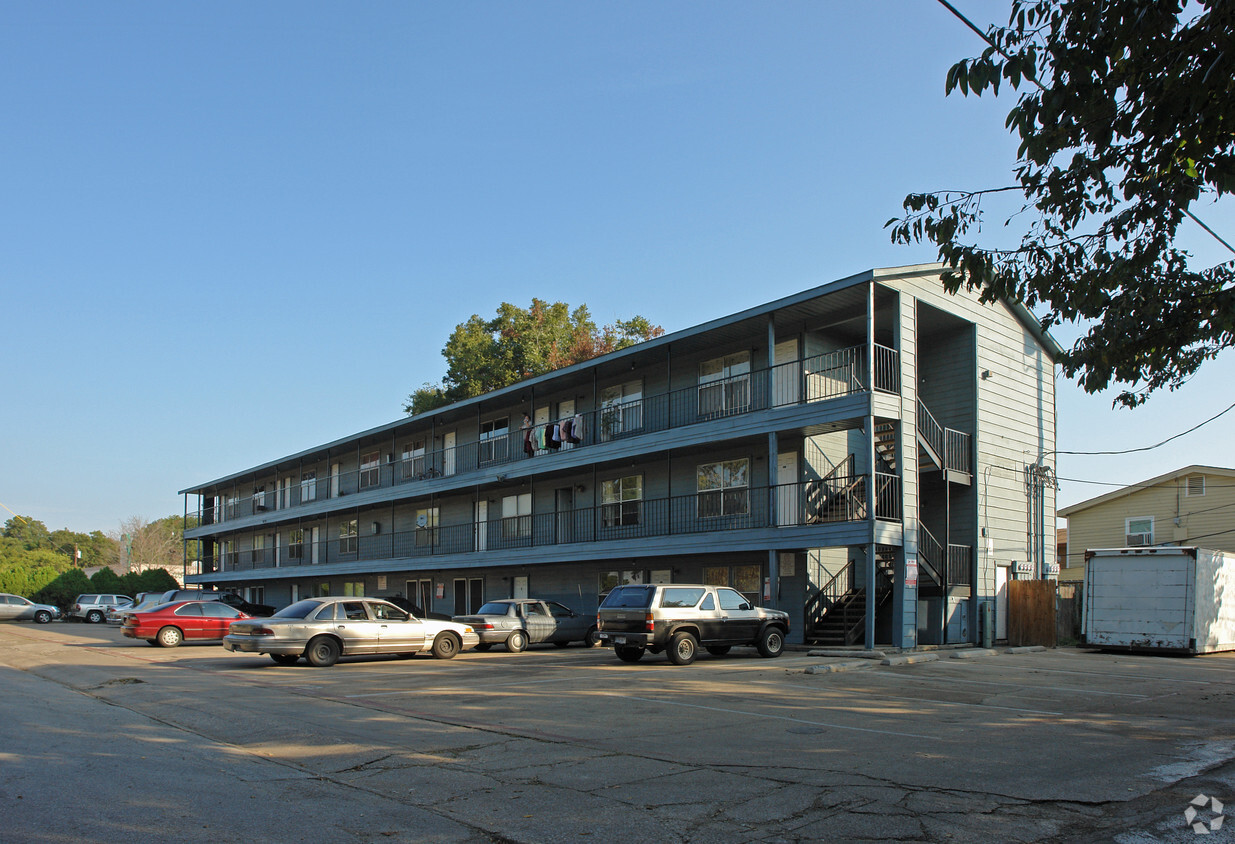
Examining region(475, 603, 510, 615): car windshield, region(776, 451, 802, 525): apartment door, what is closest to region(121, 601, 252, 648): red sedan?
region(475, 603, 510, 615): car windshield

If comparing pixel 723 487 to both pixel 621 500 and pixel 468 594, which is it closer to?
pixel 621 500

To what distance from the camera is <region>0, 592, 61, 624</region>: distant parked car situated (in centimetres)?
4684

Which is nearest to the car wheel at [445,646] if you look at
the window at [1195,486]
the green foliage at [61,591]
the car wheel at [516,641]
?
the car wheel at [516,641]

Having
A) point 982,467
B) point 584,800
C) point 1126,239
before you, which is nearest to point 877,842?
point 584,800

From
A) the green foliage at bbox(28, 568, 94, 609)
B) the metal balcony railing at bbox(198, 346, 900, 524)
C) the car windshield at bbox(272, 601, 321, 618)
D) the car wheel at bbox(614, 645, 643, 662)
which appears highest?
the metal balcony railing at bbox(198, 346, 900, 524)

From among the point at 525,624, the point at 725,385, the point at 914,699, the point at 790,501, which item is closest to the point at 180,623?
the point at 525,624

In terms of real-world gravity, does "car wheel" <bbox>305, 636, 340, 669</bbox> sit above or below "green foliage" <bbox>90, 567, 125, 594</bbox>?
above

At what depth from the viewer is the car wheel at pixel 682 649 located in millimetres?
18375

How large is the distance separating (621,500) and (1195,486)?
73.5ft

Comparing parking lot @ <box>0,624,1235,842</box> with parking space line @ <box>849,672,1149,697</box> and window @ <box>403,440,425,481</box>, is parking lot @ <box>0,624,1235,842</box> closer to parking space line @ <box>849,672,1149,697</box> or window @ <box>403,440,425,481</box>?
parking space line @ <box>849,672,1149,697</box>

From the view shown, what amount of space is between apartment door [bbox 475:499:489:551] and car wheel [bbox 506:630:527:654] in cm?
881

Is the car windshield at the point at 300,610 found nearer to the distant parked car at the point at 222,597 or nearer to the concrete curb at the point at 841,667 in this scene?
the concrete curb at the point at 841,667

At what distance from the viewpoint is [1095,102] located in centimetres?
750

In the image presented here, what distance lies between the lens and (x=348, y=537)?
41750 millimetres
